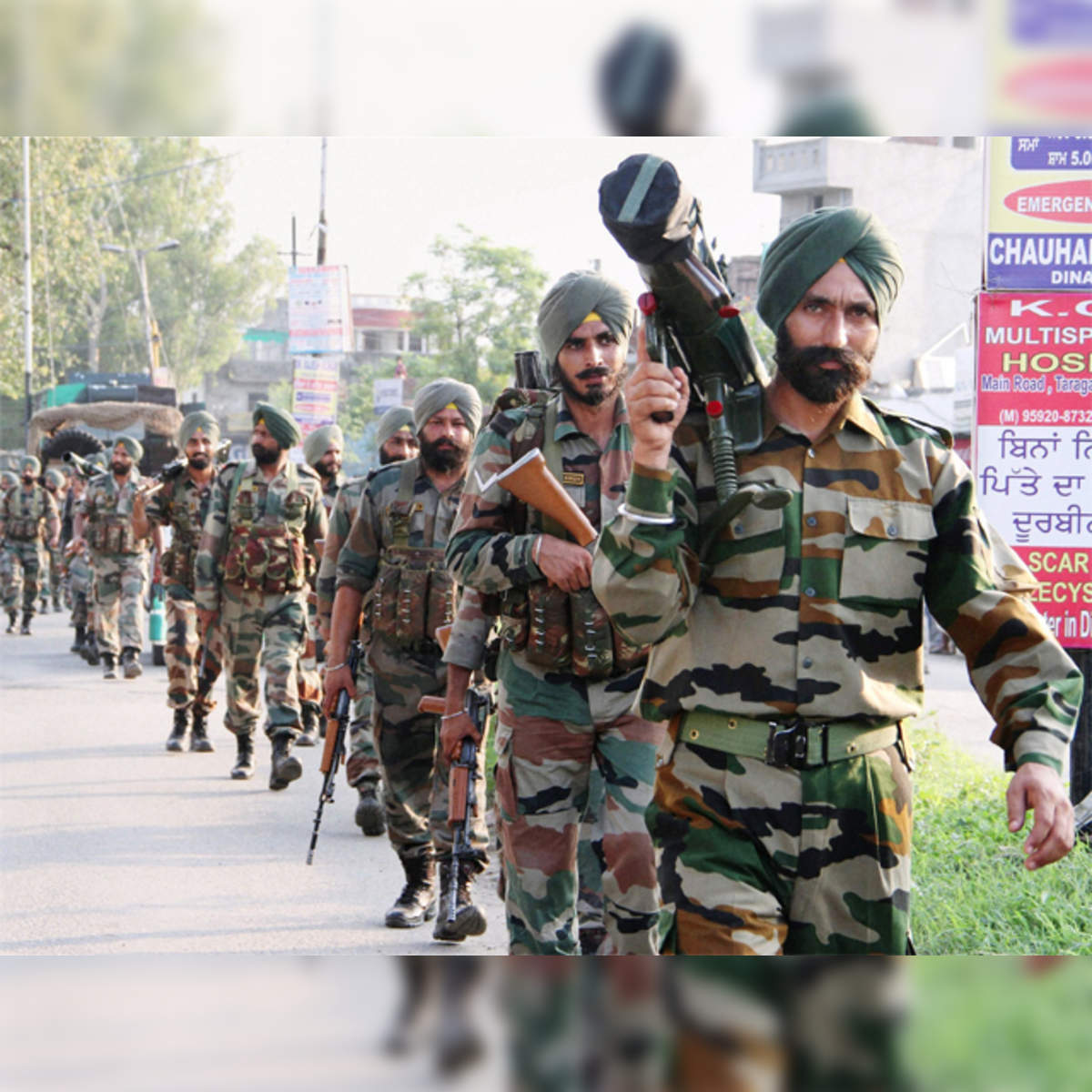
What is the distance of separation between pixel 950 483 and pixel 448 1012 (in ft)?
4.76

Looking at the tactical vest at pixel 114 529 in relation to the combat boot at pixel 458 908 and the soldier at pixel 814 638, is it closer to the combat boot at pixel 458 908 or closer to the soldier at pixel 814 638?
the combat boot at pixel 458 908

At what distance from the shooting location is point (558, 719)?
16.1 feet

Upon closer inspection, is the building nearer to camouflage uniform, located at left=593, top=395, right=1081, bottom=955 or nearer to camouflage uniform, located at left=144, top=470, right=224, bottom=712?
camouflage uniform, located at left=144, top=470, right=224, bottom=712

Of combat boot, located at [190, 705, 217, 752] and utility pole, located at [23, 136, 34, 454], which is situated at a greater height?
utility pole, located at [23, 136, 34, 454]

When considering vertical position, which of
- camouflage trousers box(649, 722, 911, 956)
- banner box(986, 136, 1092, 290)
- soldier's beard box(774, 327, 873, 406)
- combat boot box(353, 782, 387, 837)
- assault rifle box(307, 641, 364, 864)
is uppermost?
banner box(986, 136, 1092, 290)

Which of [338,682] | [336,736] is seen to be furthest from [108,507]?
[338,682]

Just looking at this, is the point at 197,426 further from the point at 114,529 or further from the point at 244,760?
the point at 114,529

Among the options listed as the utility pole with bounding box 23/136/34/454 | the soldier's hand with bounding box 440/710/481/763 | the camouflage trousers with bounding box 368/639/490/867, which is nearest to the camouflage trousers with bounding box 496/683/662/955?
the soldier's hand with bounding box 440/710/481/763

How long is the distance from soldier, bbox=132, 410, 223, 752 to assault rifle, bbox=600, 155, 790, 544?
8.44 metres

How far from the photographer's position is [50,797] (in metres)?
10.3

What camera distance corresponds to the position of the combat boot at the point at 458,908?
6141mm

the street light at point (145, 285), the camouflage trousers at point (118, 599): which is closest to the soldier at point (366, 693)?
the camouflage trousers at point (118, 599)

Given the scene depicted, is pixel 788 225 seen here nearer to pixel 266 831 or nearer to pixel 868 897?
pixel 868 897

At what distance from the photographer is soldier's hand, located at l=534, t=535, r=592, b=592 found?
190 inches
